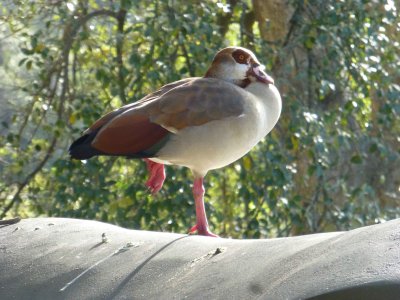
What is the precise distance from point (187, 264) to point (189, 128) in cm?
136

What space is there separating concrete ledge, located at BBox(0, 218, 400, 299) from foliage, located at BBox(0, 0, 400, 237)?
7.85ft

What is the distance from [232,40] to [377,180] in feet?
4.85

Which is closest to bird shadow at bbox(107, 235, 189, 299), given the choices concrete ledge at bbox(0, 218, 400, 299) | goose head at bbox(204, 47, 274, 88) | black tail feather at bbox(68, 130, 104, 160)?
concrete ledge at bbox(0, 218, 400, 299)

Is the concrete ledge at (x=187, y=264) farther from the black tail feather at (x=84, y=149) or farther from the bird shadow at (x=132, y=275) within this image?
the black tail feather at (x=84, y=149)

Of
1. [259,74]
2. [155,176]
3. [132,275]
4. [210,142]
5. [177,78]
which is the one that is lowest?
[177,78]

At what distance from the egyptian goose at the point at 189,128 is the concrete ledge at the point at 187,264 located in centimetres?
48

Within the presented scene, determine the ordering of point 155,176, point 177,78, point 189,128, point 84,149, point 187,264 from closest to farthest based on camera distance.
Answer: point 187,264 < point 84,149 < point 189,128 < point 155,176 < point 177,78

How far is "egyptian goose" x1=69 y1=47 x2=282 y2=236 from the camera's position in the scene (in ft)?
13.0

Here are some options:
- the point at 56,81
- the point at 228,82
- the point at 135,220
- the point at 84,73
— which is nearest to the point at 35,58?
the point at 56,81

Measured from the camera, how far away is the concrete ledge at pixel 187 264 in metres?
2.14

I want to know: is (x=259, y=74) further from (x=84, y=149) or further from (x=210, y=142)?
(x=84, y=149)

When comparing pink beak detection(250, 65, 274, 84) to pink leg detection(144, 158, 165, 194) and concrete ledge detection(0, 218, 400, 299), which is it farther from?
concrete ledge detection(0, 218, 400, 299)

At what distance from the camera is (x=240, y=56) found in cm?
437

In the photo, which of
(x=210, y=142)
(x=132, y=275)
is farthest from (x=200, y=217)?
(x=132, y=275)
